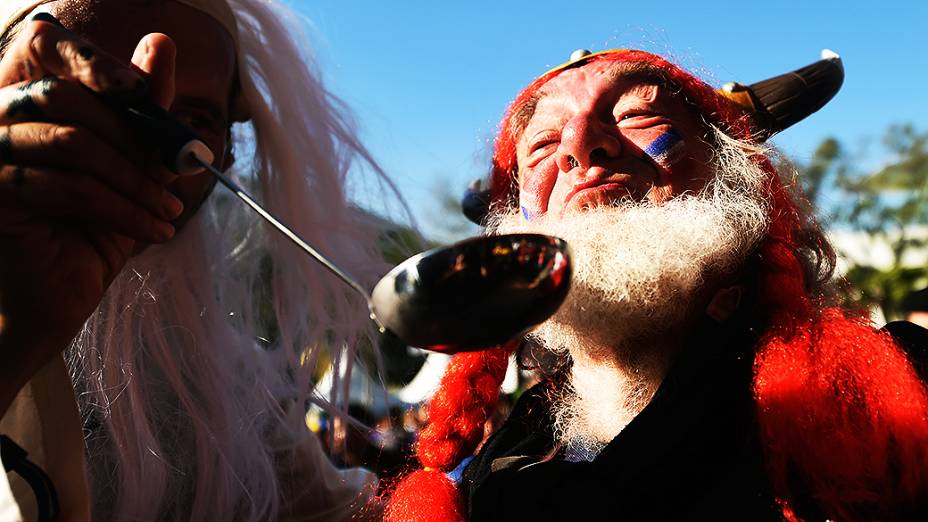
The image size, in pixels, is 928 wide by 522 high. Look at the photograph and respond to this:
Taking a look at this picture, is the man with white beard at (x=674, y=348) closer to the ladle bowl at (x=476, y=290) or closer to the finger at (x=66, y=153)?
the ladle bowl at (x=476, y=290)

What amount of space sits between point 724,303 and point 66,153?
1186mm

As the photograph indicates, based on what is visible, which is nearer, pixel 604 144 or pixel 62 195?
pixel 62 195

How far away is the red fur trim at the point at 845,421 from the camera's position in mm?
1202

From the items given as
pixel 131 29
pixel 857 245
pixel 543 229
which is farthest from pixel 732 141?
pixel 857 245

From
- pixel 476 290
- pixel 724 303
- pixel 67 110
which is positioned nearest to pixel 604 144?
pixel 724 303

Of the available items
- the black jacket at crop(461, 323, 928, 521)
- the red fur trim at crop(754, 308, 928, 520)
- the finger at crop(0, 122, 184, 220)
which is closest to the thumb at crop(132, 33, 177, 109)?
the finger at crop(0, 122, 184, 220)

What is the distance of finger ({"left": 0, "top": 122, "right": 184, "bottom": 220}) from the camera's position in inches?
35.7

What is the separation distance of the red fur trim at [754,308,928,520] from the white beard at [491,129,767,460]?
211 mm

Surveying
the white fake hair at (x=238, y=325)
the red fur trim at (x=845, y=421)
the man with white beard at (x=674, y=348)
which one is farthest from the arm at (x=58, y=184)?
the red fur trim at (x=845, y=421)

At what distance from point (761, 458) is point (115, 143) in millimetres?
1119

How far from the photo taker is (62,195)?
0.92 metres

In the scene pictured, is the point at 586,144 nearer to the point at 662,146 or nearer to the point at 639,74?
the point at 662,146

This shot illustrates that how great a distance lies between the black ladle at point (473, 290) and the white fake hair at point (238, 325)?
3.01ft

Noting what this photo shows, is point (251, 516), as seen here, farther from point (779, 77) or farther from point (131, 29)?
point (779, 77)
